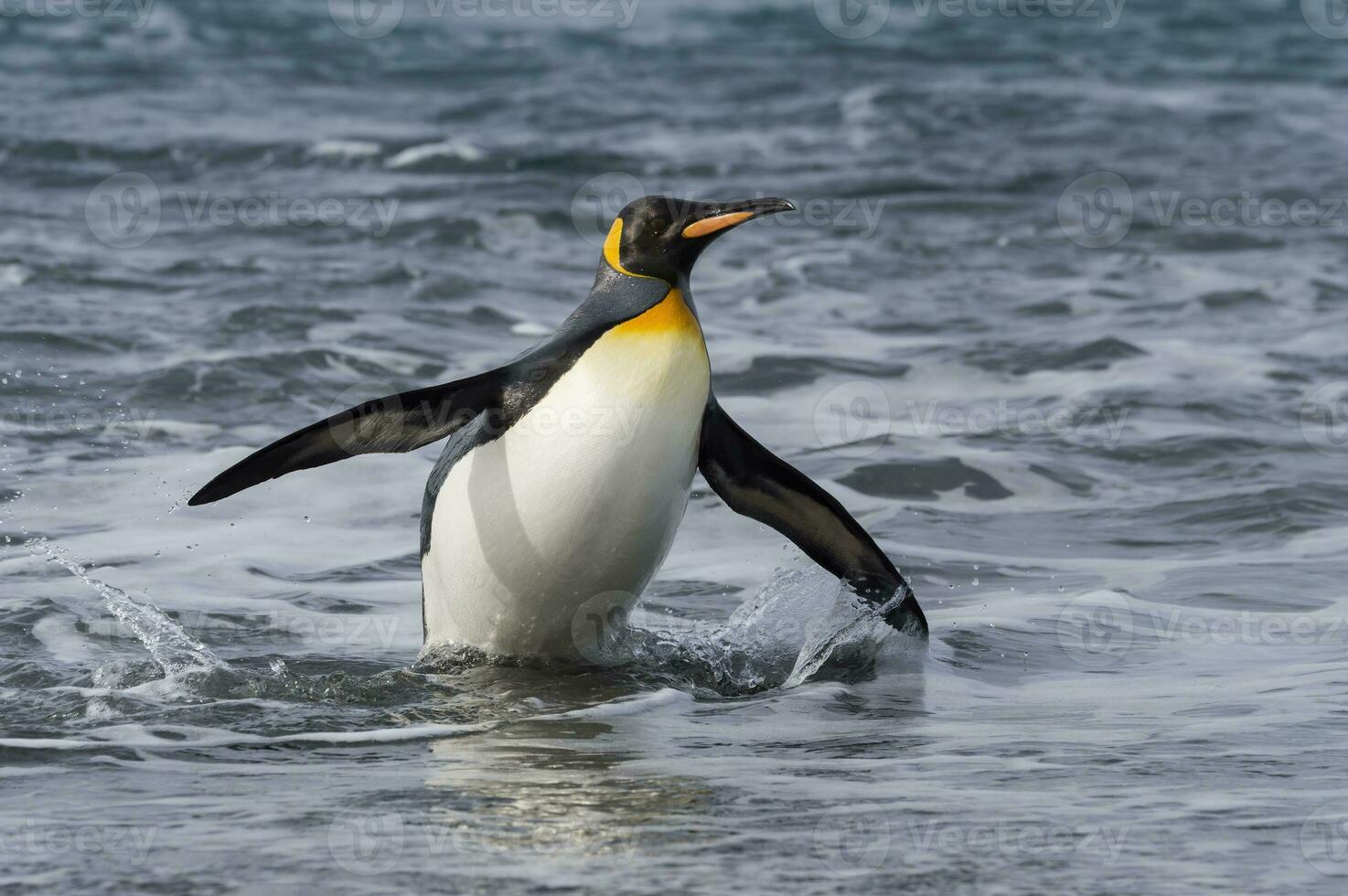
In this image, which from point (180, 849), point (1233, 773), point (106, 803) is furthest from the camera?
point (1233, 773)

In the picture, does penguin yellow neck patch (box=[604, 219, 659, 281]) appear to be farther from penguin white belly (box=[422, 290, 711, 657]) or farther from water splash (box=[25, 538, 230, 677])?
water splash (box=[25, 538, 230, 677])

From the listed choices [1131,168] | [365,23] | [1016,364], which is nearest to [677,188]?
[1131,168]

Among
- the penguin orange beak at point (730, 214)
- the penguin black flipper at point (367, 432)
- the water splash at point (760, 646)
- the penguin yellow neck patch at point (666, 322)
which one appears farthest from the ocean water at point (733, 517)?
the penguin orange beak at point (730, 214)

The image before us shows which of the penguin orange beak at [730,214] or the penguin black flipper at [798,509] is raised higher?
the penguin orange beak at [730,214]

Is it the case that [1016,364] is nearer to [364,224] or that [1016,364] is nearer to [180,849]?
[364,224]

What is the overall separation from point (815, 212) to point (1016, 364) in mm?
4936

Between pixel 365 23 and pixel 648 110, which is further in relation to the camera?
pixel 365 23

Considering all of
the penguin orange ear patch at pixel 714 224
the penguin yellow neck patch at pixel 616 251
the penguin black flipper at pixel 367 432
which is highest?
the penguin orange ear patch at pixel 714 224

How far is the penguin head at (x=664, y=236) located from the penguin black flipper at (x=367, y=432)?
0.47 m

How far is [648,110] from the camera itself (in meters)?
17.6

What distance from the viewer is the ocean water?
2.72 meters

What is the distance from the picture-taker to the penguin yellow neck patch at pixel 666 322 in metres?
3.90

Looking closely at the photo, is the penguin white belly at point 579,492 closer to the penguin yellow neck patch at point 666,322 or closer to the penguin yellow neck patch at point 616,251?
the penguin yellow neck patch at point 666,322

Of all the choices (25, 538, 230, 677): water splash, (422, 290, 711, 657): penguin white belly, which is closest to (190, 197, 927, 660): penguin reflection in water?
(422, 290, 711, 657): penguin white belly
